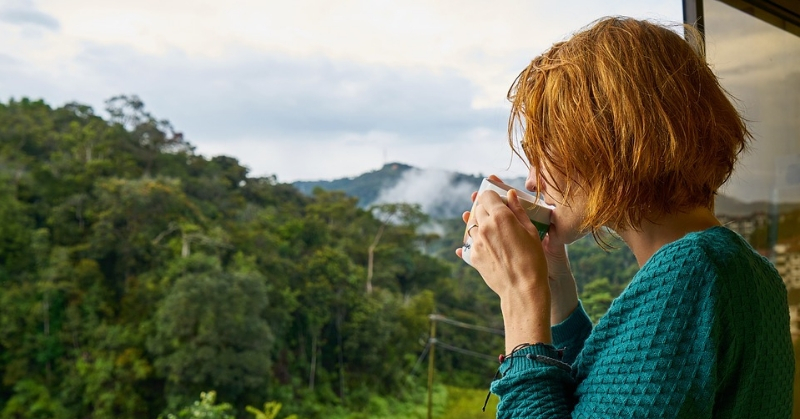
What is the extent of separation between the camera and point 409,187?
599cm

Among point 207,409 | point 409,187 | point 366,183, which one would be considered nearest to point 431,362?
point 409,187

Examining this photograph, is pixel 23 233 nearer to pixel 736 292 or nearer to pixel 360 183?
pixel 360 183

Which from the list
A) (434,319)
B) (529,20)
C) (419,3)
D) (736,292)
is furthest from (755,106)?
(434,319)

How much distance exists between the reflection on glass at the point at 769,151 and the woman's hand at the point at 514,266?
1.32m

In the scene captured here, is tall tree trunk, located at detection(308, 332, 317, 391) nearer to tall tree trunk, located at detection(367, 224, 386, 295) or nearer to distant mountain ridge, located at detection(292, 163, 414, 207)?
tall tree trunk, located at detection(367, 224, 386, 295)

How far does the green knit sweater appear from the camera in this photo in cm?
49

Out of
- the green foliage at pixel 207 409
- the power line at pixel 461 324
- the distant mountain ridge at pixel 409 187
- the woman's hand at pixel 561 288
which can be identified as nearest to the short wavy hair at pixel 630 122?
the woman's hand at pixel 561 288

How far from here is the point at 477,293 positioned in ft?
19.1

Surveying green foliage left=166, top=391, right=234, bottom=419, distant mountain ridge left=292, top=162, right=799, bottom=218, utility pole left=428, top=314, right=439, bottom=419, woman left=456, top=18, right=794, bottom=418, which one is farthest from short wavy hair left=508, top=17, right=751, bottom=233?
utility pole left=428, top=314, right=439, bottom=419

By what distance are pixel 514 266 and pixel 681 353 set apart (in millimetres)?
165

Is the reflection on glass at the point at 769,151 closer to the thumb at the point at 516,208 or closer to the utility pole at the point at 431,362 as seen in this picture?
the thumb at the point at 516,208

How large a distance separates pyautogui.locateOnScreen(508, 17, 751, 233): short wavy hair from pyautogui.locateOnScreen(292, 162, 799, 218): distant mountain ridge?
4315 millimetres

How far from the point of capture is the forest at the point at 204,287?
4.21m

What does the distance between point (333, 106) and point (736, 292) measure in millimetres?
5210
